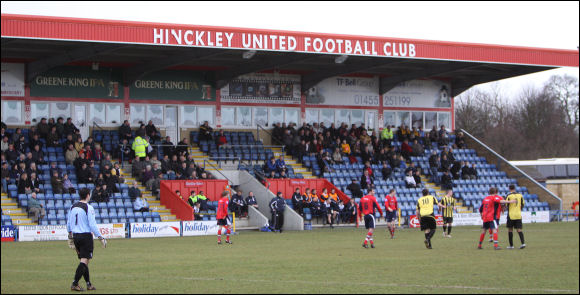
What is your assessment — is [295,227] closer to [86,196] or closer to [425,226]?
[425,226]

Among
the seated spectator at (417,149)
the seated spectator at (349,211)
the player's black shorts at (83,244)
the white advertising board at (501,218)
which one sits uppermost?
the seated spectator at (417,149)

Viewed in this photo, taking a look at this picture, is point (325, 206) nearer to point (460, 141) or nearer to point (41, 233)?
point (41, 233)

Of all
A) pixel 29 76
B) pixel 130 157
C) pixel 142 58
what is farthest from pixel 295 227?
pixel 29 76

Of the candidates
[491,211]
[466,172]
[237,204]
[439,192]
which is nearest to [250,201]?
[237,204]

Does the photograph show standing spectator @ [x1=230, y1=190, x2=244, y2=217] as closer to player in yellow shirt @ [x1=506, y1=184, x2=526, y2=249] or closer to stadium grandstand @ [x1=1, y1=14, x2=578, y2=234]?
stadium grandstand @ [x1=1, y1=14, x2=578, y2=234]

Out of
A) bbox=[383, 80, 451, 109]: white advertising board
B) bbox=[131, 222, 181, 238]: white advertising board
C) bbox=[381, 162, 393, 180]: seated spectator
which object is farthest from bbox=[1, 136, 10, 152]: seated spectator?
bbox=[383, 80, 451, 109]: white advertising board

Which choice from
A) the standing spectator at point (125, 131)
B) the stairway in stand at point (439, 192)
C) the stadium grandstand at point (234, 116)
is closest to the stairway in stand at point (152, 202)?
the stadium grandstand at point (234, 116)

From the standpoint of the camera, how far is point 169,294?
1254 centimetres

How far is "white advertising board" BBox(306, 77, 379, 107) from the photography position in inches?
1671

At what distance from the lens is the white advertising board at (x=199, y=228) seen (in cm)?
3025

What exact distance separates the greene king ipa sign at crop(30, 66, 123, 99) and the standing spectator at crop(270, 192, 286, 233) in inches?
380

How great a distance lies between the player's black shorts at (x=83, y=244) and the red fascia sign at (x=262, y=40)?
1737 centimetres

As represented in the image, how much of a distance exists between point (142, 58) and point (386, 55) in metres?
10.6

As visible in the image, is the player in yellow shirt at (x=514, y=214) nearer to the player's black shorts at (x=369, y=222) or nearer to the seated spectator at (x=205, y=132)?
the player's black shorts at (x=369, y=222)
